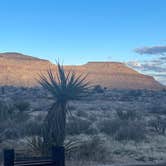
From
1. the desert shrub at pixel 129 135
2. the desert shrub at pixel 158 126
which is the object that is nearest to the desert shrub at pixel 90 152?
the desert shrub at pixel 129 135

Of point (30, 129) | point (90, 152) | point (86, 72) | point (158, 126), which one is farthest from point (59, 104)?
point (86, 72)

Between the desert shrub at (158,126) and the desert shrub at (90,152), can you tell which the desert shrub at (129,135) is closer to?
the desert shrub at (158,126)

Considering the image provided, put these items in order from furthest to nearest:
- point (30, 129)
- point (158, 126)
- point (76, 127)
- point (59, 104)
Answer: point (158, 126), point (76, 127), point (30, 129), point (59, 104)

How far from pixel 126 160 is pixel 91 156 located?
1391 millimetres

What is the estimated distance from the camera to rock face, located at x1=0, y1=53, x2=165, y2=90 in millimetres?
130000

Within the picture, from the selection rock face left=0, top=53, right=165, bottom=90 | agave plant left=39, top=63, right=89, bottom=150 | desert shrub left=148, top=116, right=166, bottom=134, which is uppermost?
rock face left=0, top=53, right=165, bottom=90

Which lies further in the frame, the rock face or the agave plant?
the rock face

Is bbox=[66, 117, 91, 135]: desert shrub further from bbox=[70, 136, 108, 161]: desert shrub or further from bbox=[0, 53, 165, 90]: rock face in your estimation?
bbox=[0, 53, 165, 90]: rock face

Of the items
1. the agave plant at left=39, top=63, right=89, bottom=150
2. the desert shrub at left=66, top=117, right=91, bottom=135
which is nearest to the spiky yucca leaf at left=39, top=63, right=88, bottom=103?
the agave plant at left=39, top=63, right=89, bottom=150

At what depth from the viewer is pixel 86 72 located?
14725 cm

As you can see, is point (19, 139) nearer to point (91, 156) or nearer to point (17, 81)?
point (91, 156)

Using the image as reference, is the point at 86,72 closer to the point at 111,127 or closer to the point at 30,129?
the point at 111,127

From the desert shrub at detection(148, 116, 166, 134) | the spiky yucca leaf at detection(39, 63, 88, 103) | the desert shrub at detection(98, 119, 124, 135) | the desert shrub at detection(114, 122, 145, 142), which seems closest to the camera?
the spiky yucca leaf at detection(39, 63, 88, 103)

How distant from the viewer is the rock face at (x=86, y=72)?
130000 mm
